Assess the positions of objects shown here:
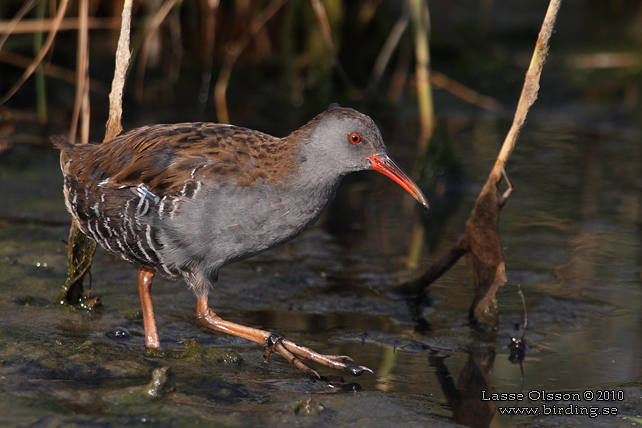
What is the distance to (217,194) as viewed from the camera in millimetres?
3518

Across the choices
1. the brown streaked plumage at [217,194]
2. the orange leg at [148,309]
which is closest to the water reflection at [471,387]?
the brown streaked plumage at [217,194]

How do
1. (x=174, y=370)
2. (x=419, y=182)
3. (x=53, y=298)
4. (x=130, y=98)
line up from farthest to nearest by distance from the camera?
(x=130, y=98) → (x=419, y=182) → (x=53, y=298) → (x=174, y=370)

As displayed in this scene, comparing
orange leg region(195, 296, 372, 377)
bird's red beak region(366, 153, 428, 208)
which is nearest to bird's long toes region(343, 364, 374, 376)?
orange leg region(195, 296, 372, 377)

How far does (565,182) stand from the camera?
261 inches

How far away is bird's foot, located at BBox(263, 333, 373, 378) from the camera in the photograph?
3.52 m

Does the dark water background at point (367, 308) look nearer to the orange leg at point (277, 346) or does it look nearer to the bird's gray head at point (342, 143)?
the orange leg at point (277, 346)

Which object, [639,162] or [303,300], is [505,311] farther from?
[639,162]

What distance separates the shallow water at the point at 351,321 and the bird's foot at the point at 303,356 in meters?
0.05

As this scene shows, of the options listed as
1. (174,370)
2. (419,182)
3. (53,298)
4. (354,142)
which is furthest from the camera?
(419,182)

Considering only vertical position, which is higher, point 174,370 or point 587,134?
point 587,134

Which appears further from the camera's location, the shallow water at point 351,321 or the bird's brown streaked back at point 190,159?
the bird's brown streaked back at point 190,159

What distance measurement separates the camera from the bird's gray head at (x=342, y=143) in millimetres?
3641

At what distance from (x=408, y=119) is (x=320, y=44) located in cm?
124

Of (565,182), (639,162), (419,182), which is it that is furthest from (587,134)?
(419,182)
